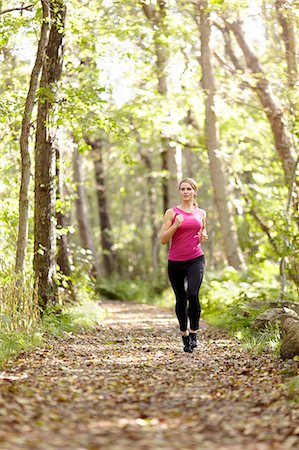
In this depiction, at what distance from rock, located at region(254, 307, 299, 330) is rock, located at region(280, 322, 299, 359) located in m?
1.73

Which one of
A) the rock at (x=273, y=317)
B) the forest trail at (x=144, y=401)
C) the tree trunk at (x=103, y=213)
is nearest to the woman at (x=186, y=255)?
the forest trail at (x=144, y=401)

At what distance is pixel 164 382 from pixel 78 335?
4.12m

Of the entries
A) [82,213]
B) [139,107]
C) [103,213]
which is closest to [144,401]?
[139,107]

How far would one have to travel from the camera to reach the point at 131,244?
131ft

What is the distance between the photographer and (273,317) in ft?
31.7

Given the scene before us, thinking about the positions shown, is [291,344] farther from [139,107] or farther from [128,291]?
[128,291]

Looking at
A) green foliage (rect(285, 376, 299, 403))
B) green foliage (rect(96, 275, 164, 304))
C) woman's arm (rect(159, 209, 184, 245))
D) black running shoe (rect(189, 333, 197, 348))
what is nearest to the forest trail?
Answer: green foliage (rect(285, 376, 299, 403))

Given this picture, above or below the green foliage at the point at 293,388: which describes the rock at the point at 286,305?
above

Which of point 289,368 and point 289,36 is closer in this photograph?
point 289,368

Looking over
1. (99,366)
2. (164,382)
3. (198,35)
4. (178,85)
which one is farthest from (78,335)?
(178,85)

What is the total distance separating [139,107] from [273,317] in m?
10.2

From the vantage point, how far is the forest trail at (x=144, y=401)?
4.62 metres

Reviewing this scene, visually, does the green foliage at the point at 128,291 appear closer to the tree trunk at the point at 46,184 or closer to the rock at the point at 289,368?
the tree trunk at the point at 46,184

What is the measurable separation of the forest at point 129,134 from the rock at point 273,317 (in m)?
0.03
